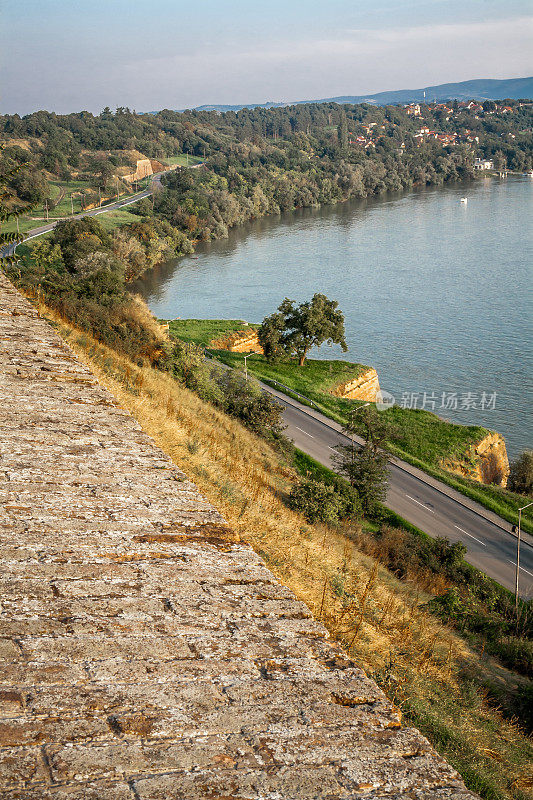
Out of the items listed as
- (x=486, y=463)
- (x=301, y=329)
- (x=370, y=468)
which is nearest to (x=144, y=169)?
(x=301, y=329)

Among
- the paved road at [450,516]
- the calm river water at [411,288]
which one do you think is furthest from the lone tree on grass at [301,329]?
the paved road at [450,516]

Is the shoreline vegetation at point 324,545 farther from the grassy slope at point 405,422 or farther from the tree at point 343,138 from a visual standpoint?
the tree at point 343,138

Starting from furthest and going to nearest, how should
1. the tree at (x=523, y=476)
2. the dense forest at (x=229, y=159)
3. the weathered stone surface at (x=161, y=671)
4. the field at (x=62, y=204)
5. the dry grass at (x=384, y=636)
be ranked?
the dense forest at (x=229, y=159), the field at (x=62, y=204), the tree at (x=523, y=476), the dry grass at (x=384, y=636), the weathered stone surface at (x=161, y=671)

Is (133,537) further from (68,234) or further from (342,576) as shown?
(68,234)

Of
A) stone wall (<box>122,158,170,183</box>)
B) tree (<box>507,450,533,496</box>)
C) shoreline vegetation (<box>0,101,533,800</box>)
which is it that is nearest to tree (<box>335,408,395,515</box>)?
shoreline vegetation (<box>0,101,533,800</box>)

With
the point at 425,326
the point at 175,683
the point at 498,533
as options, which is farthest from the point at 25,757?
the point at 425,326

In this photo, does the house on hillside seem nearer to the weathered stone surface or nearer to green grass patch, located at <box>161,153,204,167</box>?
green grass patch, located at <box>161,153,204,167</box>
